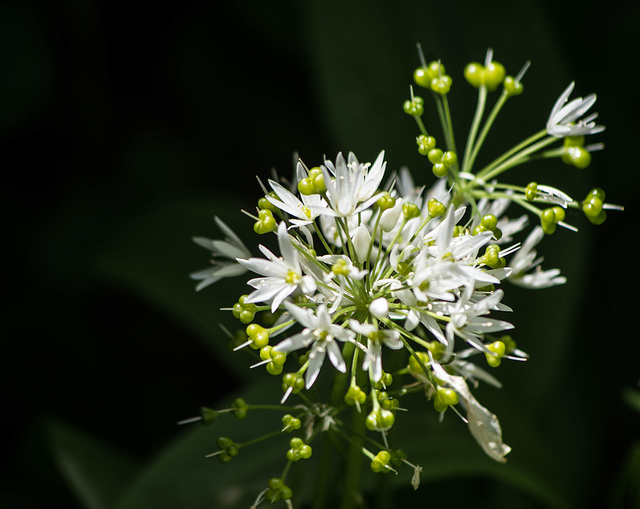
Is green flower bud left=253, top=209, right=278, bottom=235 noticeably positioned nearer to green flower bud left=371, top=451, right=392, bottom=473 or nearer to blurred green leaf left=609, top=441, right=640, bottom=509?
green flower bud left=371, top=451, right=392, bottom=473

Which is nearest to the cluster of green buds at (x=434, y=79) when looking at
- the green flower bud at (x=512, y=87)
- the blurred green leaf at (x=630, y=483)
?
the green flower bud at (x=512, y=87)

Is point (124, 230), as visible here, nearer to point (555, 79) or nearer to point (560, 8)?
point (555, 79)

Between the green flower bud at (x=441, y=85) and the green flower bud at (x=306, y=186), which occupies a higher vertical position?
the green flower bud at (x=441, y=85)

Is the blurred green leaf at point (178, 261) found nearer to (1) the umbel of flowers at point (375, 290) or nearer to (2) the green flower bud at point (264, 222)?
(1) the umbel of flowers at point (375, 290)

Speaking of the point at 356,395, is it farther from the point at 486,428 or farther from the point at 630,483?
Answer: the point at 630,483

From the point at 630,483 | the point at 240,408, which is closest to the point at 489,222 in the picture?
the point at 240,408

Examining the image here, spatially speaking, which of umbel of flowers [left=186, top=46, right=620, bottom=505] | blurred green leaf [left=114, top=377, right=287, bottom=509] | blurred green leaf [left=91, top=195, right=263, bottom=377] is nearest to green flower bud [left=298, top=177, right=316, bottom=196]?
umbel of flowers [left=186, top=46, right=620, bottom=505]
